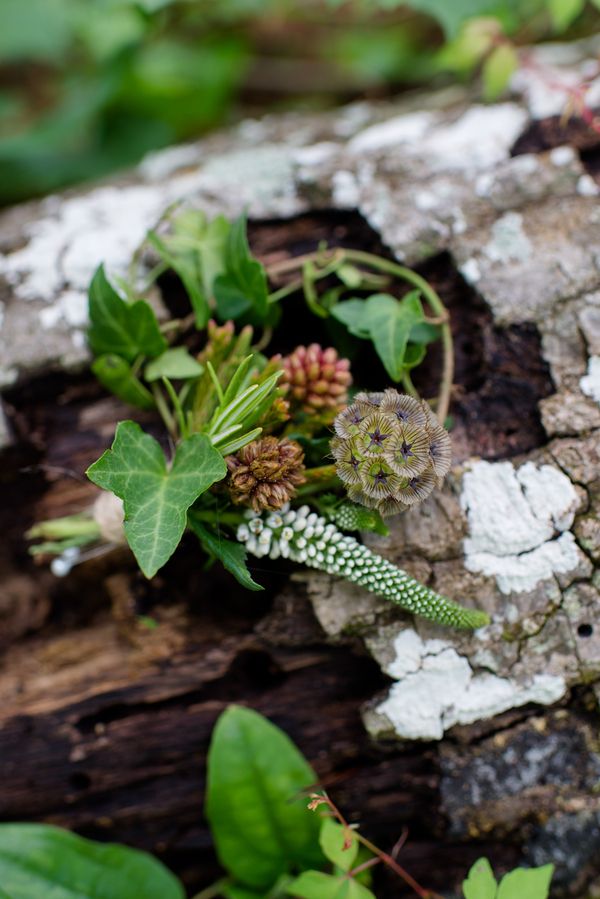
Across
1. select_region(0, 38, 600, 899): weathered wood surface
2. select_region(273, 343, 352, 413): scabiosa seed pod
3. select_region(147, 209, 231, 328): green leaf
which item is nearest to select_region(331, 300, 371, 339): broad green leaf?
select_region(273, 343, 352, 413): scabiosa seed pod

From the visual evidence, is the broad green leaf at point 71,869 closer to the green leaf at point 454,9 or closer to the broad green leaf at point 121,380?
the broad green leaf at point 121,380

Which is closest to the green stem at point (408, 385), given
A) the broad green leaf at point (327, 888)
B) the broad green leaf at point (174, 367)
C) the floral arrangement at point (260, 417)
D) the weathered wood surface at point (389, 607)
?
the floral arrangement at point (260, 417)

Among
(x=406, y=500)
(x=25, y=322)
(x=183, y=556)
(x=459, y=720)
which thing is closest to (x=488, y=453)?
(x=406, y=500)

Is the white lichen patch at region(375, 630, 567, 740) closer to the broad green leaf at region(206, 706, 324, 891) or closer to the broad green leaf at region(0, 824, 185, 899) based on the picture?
the broad green leaf at region(206, 706, 324, 891)

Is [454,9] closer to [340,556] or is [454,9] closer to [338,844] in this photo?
[340,556]

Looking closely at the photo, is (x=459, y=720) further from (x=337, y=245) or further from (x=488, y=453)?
(x=337, y=245)
